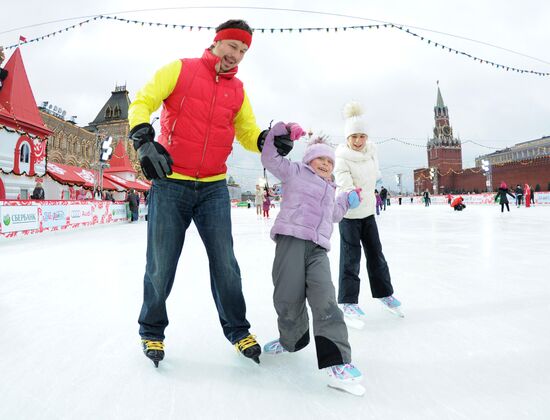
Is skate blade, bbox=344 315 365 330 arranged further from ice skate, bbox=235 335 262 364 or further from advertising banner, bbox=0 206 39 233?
advertising banner, bbox=0 206 39 233

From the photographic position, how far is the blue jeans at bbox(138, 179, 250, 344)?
1.38 meters

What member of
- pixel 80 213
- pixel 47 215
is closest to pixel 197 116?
pixel 47 215

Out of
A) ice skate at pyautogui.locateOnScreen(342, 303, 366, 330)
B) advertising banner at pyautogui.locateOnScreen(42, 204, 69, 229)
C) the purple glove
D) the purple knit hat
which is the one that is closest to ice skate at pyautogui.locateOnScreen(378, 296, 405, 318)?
ice skate at pyautogui.locateOnScreen(342, 303, 366, 330)

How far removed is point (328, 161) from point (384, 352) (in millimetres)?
851

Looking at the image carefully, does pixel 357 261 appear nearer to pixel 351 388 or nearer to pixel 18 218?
pixel 351 388

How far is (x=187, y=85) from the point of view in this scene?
138cm

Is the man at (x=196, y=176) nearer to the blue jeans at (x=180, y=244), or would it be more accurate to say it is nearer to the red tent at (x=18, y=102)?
the blue jeans at (x=180, y=244)

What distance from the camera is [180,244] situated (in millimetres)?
1444

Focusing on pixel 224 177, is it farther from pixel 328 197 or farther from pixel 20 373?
pixel 20 373

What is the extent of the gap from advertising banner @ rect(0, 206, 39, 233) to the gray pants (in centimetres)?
680

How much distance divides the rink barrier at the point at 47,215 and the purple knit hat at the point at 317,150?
6801 mm

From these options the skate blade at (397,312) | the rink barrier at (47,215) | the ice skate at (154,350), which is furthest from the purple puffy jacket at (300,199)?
the rink barrier at (47,215)

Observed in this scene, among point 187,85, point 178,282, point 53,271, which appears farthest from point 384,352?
point 53,271

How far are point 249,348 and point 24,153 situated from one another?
45.3 feet
